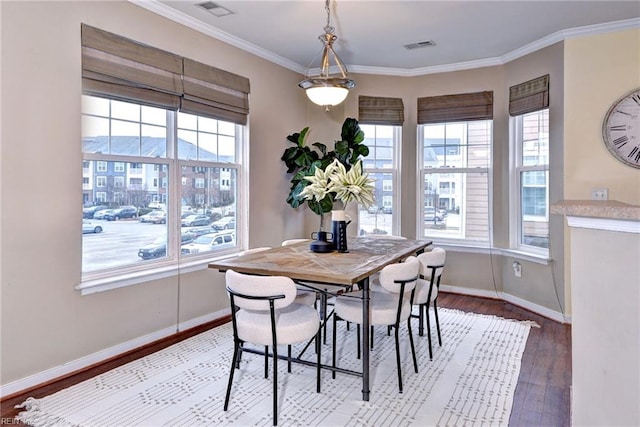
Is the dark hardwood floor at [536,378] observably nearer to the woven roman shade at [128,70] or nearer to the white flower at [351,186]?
the white flower at [351,186]

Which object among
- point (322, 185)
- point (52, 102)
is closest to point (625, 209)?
point (322, 185)

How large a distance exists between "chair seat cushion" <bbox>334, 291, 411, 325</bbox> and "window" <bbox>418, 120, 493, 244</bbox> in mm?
2594

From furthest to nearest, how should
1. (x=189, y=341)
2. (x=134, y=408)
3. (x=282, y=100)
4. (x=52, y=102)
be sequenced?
1. (x=282, y=100)
2. (x=189, y=341)
3. (x=52, y=102)
4. (x=134, y=408)

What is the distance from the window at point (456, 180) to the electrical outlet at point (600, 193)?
1.20 metres

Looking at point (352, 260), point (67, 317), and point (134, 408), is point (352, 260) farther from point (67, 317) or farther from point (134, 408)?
point (67, 317)

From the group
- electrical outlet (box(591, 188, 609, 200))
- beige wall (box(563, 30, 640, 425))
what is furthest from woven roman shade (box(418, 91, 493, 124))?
beige wall (box(563, 30, 640, 425))

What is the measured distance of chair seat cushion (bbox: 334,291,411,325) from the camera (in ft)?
8.76

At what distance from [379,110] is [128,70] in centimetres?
301

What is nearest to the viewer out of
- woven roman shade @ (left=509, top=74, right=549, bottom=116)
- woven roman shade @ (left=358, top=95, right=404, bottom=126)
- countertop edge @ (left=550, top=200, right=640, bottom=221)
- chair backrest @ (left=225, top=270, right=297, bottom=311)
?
countertop edge @ (left=550, top=200, right=640, bottom=221)

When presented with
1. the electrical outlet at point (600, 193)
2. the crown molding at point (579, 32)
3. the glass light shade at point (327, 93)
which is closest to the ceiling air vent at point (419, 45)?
the crown molding at point (579, 32)

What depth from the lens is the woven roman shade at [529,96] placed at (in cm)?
423

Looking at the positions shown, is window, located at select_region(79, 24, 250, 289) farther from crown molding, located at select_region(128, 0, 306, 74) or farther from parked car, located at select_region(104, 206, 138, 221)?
crown molding, located at select_region(128, 0, 306, 74)

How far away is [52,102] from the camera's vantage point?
2.74m

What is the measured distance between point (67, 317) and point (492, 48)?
4647 mm
